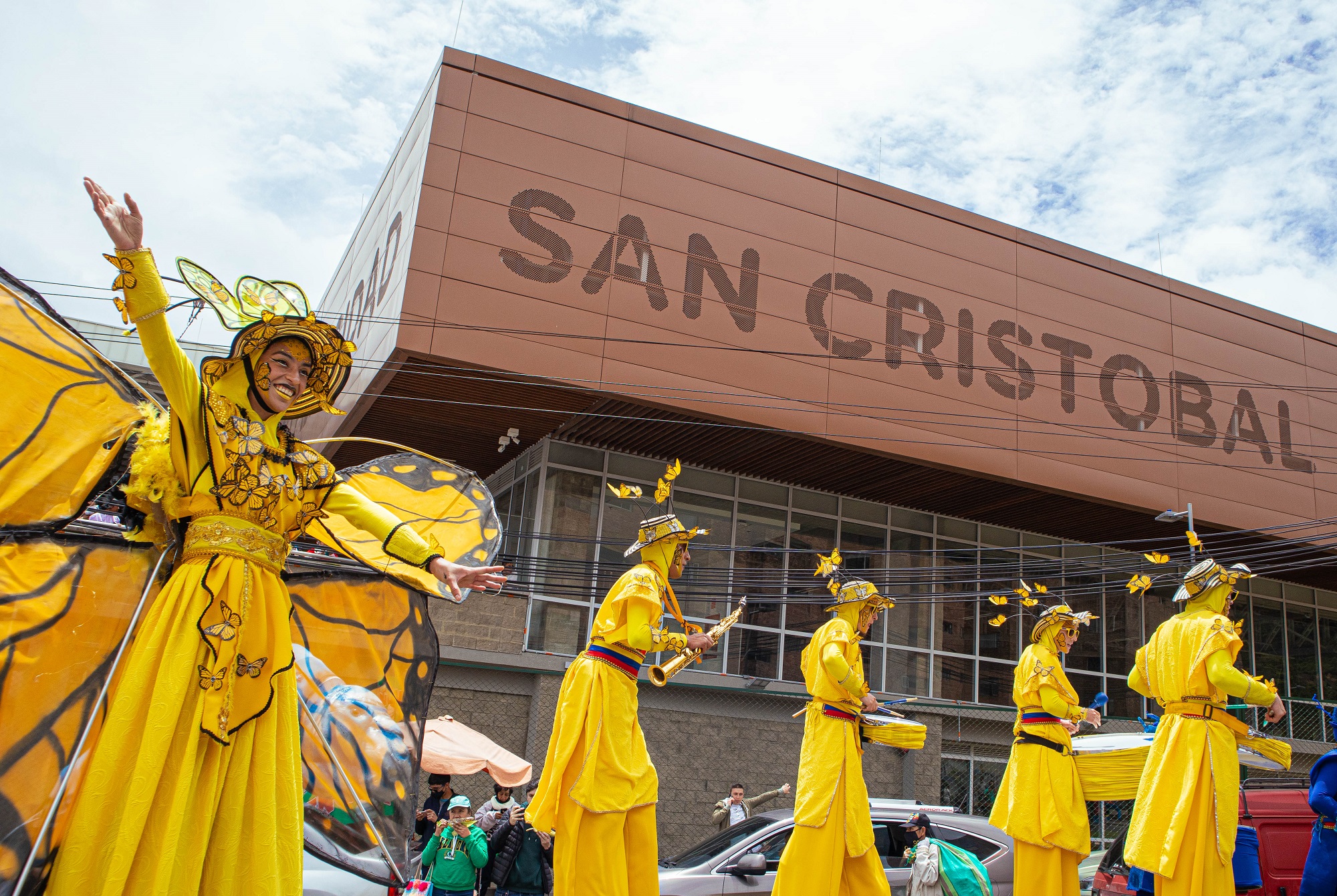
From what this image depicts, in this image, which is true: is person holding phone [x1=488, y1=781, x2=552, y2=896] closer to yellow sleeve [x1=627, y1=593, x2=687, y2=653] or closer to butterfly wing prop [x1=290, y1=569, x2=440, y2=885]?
yellow sleeve [x1=627, y1=593, x2=687, y2=653]

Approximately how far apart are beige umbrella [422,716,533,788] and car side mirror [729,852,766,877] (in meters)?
2.76

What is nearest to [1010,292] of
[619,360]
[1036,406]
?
[1036,406]

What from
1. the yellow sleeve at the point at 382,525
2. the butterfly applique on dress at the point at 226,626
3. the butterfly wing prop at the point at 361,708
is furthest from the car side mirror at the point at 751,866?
the butterfly applique on dress at the point at 226,626

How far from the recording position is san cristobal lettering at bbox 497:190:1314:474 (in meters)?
14.2

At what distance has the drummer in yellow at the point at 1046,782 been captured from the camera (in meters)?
7.24

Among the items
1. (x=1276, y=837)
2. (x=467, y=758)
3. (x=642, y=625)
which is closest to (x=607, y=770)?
(x=642, y=625)

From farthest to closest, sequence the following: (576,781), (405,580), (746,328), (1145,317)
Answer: (1145,317)
(746,328)
(576,781)
(405,580)

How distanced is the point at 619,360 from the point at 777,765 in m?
6.30

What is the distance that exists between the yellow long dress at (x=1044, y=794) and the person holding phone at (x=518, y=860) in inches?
136

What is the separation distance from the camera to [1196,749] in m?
6.26

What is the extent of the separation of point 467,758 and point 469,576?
7.59 meters

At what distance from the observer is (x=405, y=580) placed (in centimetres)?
426

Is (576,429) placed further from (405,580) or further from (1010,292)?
(405,580)

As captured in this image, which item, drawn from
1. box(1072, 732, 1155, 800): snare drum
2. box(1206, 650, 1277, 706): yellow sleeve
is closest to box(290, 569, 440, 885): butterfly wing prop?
box(1206, 650, 1277, 706): yellow sleeve
